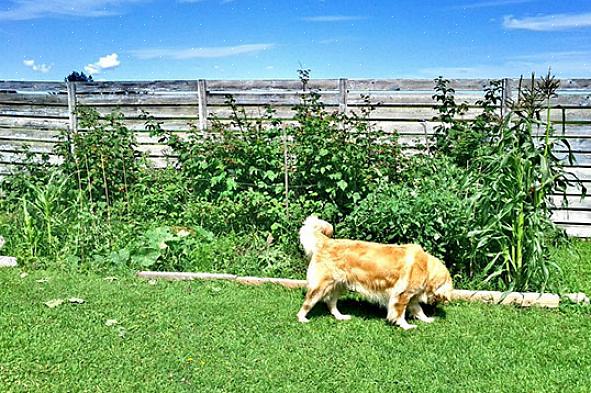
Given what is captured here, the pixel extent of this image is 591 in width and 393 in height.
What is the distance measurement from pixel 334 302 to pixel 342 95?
12.5ft

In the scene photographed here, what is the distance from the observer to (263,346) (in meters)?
4.11

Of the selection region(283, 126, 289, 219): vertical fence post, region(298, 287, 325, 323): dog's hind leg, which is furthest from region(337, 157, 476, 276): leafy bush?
region(298, 287, 325, 323): dog's hind leg

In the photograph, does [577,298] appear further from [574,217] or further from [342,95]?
[342,95]

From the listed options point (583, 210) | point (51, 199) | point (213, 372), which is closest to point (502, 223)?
point (213, 372)

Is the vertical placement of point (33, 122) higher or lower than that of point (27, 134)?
higher

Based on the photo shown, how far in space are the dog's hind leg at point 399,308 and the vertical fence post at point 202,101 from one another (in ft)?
15.4

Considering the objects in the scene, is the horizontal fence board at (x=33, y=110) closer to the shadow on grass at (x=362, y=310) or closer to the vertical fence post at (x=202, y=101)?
the vertical fence post at (x=202, y=101)

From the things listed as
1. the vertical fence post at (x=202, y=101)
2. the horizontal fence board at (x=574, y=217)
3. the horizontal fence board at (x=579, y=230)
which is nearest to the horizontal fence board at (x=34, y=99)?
the vertical fence post at (x=202, y=101)

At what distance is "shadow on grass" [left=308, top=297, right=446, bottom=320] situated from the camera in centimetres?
479

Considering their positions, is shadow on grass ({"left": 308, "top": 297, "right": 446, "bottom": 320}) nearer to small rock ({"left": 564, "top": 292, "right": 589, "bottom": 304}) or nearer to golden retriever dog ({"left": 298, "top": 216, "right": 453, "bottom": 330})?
golden retriever dog ({"left": 298, "top": 216, "right": 453, "bottom": 330})

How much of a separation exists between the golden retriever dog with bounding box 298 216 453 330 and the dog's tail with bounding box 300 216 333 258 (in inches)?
0.4

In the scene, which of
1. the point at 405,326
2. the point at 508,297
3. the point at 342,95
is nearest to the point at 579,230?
the point at 508,297

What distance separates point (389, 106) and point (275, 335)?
14.4 feet

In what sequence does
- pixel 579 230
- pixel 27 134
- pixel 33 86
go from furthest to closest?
pixel 27 134, pixel 33 86, pixel 579 230
